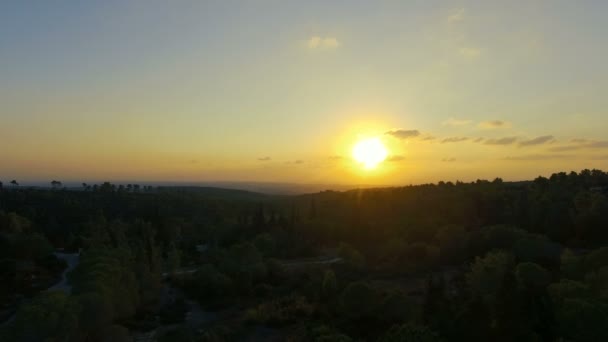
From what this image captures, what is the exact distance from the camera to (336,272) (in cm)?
5475

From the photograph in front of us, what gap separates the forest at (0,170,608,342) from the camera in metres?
25.6

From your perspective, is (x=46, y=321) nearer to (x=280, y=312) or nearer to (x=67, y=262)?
(x=280, y=312)

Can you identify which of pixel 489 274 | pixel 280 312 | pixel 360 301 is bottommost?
pixel 280 312

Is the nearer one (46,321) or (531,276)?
(46,321)

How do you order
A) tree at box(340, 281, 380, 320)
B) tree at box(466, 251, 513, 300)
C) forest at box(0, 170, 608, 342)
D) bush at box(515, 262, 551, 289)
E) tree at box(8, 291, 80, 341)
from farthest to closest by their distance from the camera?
tree at box(466, 251, 513, 300)
tree at box(340, 281, 380, 320)
bush at box(515, 262, 551, 289)
forest at box(0, 170, 608, 342)
tree at box(8, 291, 80, 341)

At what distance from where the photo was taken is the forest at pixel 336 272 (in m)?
25.6

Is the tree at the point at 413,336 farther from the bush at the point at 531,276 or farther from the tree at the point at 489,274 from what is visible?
the tree at the point at 489,274

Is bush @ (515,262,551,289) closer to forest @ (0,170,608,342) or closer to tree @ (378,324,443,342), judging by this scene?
forest @ (0,170,608,342)

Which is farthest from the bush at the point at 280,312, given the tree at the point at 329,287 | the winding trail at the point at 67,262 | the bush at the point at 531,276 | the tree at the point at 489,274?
the winding trail at the point at 67,262

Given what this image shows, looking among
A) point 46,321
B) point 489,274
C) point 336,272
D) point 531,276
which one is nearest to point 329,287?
point 336,272

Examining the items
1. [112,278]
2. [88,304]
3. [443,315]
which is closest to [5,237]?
[112,278]

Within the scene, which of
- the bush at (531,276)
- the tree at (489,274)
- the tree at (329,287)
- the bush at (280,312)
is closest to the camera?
the bush at (531,276)

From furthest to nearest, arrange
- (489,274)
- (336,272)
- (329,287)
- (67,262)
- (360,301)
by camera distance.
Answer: (67,262) → (336,272) → (329,287) → (489,274) → (360,301)

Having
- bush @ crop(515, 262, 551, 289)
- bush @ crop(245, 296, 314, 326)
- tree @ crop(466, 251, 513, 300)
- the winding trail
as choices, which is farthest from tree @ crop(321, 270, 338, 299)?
the winding trail
